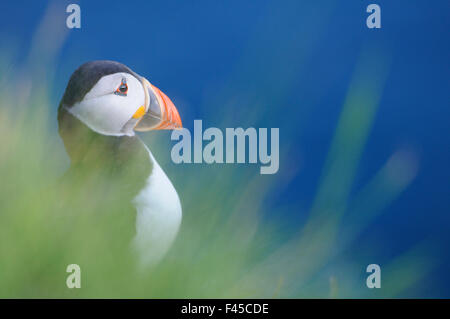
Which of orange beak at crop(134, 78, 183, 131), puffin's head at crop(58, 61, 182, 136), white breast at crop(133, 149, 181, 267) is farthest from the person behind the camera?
orange beak at crop(134, 78, 183, 131)

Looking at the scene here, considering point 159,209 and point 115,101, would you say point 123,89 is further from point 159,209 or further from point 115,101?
point 159,209

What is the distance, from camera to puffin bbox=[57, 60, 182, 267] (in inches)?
57.3

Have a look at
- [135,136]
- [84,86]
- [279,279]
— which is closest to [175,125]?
[135,136]

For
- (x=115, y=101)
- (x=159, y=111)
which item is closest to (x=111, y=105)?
(x=115, y=101)

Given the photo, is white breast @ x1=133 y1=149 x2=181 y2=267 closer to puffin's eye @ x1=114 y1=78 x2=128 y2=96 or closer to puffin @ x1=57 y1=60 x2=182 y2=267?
puffin @ x1=57 y1=60 x2=182 y2=267

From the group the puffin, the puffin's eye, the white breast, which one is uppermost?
the puffin's eye

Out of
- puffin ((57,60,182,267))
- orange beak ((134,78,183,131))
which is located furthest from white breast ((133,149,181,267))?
orange beak ((134,78,183,131))

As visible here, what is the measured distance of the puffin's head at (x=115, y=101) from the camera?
1.56 metres

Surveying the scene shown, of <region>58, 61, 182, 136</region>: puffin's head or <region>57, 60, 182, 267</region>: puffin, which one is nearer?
<region>57, 60, 182, 267</region>: puffin

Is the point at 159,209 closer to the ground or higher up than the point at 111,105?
closer to the ground

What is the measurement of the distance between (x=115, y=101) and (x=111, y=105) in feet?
0.08

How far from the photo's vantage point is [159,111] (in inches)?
65.6
